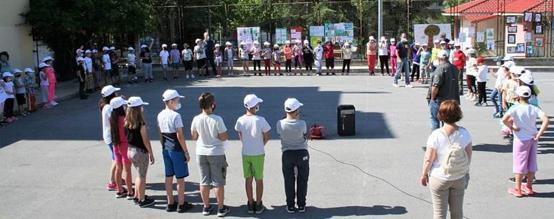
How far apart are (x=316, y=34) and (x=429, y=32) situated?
5.49 metres

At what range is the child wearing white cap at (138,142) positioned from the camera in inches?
323

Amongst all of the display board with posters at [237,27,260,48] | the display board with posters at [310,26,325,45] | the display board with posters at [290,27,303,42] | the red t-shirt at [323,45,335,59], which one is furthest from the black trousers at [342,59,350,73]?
the display board with posters at [237,27,260,48]

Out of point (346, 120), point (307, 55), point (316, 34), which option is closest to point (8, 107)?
point (346, 120)

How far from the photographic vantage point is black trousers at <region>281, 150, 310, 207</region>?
786 cm

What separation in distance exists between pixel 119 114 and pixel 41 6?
59.4 ft

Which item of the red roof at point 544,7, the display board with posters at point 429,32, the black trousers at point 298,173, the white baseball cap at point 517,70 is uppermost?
the red roof at point 544,7

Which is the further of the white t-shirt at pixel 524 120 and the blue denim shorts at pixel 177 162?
the white t-shirt at pixel 524 120

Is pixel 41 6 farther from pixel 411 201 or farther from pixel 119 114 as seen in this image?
pixel 411 201

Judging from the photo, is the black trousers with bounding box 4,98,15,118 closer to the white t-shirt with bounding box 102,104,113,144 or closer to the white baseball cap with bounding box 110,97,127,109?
the white t-shirt with bounding box 102,104,113,144

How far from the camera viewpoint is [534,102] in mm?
10570

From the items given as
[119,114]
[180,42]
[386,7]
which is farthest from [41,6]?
[386,7]

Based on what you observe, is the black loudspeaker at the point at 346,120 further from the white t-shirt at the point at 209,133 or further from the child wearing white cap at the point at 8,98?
the child wearing white cap at the point at 8,98

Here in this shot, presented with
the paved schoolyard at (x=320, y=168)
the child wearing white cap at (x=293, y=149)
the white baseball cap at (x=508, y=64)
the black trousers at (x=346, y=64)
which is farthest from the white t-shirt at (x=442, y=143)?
the black trousers at (x=346, y=64)

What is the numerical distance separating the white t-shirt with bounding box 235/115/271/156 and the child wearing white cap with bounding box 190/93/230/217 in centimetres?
23
